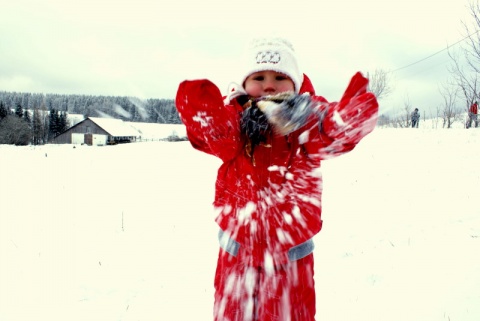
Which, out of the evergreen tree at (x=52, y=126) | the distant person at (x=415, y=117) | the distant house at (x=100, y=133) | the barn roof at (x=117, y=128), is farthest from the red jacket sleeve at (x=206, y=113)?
the evergreen tree at (x=52, y=126)

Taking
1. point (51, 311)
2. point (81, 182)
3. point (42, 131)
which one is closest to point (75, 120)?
point (42, 131)

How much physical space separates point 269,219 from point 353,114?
2.11 ft

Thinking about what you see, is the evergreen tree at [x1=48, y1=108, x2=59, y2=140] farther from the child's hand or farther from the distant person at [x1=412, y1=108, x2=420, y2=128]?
the child's hand

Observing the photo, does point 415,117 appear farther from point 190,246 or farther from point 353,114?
point 353,114

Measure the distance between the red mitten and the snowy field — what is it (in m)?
2.14

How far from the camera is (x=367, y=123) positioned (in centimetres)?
132

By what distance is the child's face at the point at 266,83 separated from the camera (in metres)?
1.70

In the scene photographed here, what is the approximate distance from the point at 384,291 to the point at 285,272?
6.78 feet

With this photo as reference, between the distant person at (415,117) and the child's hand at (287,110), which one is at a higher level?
the distant person at (415,117)

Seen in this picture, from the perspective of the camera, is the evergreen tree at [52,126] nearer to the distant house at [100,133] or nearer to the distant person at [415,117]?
the distant house at [100,133]

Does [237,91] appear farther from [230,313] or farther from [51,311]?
[51,311]

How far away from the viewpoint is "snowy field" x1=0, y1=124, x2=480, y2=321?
305 cm

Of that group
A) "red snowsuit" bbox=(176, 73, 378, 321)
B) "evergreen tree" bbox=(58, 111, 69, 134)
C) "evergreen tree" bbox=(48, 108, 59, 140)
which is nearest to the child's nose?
"red snowsuit" bbox=(176, 73, 378, 321)

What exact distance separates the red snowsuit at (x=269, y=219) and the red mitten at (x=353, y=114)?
0.11 meters
